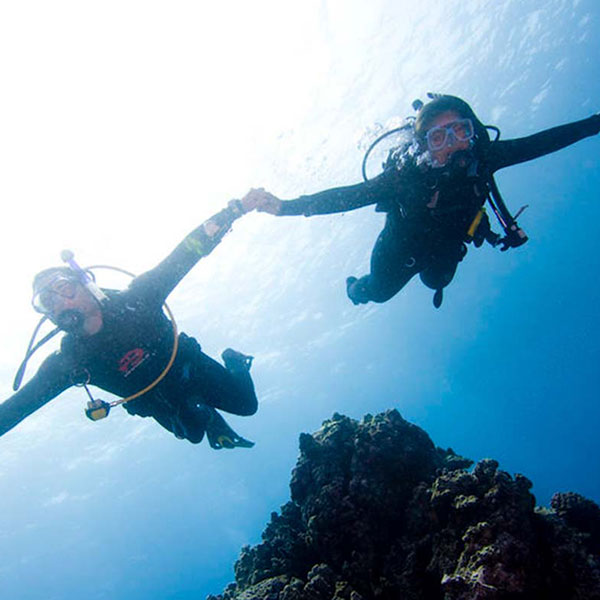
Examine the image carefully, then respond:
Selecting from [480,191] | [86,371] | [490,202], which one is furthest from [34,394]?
[490,202]

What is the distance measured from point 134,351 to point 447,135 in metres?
5.17

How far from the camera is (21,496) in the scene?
48.4m

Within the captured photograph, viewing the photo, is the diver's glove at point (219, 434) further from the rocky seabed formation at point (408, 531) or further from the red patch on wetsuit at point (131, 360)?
the red patch on wetsuit at point (131, 360)

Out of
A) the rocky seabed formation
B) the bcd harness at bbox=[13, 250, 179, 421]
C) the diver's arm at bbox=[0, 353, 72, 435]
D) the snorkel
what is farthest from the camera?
the snorkel

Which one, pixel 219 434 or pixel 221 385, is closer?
pixel 219 434

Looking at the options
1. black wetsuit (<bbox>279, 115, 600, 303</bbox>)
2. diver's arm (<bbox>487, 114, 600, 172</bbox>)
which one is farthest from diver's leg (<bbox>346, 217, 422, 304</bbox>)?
diver's arm (<bbox>487, 114, 600, 172</bbox>)

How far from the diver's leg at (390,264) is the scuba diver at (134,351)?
91.8 inches

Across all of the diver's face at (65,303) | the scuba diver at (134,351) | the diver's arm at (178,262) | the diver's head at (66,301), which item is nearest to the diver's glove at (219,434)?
the scuba diver at (134,351)

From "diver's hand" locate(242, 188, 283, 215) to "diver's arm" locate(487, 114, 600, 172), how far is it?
3091 mm

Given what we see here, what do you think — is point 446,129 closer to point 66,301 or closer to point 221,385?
point 221,385

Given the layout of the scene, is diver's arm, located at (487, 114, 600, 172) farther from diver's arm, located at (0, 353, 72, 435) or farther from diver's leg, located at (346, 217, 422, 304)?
diver's arm, located at (0, 353, 72, 435)

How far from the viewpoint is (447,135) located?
5.72 meters

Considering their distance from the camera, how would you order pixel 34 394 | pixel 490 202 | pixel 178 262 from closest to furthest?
pixel 34 394 < pixel 178 262 < pixel 490 202

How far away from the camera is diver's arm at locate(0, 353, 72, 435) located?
4.71m
